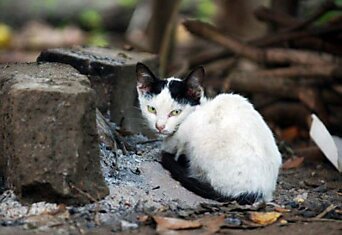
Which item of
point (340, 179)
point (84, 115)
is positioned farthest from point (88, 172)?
point (340, 179)

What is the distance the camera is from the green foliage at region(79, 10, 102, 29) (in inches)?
454

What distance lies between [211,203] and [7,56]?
22.8ft

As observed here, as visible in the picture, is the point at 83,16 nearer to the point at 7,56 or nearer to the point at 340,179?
the point at 7,56

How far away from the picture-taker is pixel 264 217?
3549 mm

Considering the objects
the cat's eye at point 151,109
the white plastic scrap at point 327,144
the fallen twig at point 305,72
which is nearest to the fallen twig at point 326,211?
the white plastic scrap at point 327,144

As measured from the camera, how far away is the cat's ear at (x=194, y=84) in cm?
408

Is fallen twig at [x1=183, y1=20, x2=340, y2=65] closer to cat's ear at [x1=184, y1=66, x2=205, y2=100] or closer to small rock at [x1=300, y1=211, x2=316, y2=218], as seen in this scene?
cat's ear at [x1=184, y1=66, x2=205, y2=100]

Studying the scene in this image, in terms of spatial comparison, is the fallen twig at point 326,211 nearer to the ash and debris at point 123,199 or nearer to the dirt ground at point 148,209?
the dirt ground at point 148,209

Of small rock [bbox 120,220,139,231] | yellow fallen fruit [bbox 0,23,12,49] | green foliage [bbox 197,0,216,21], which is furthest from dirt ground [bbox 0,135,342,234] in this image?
green foliage [bbox 197,0,216,21]

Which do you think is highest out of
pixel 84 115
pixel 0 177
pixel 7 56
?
pixel 84 115

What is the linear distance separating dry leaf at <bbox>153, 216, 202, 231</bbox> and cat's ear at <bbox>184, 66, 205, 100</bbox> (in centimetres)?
91

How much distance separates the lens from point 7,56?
1010cm

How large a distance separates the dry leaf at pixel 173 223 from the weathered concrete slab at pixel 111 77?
56.8 inches

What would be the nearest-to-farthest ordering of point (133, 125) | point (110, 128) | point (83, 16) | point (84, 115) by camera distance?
1. point (84, 115)
2. point (110, 128)
3. point (133, 125)
4. point (83, 16)
